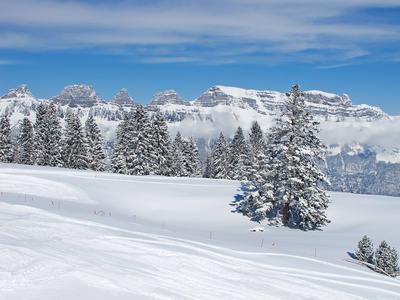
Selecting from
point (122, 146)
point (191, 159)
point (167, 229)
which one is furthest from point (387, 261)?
point (191, 159)

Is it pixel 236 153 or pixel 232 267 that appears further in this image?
pixel 236 153

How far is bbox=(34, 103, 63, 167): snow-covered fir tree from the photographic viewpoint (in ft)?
180

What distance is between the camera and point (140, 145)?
50781 mm

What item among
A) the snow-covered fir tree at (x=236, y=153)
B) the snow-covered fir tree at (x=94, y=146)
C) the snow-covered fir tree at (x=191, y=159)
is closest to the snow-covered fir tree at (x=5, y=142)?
the snow-covered fir tree at (x=94, y=146)

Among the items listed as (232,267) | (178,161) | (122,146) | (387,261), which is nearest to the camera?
(232,267)

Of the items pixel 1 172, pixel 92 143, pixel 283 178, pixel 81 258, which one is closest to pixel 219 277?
pixel 81 258

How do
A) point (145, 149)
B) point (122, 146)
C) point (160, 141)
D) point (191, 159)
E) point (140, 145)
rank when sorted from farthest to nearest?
point (191, 159), point (122, 146), point (160, 141), point (145, 149), point (140, 145)

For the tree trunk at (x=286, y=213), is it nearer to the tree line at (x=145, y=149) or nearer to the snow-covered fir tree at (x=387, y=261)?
the snow-covered fir tree at (x=387, y=261)

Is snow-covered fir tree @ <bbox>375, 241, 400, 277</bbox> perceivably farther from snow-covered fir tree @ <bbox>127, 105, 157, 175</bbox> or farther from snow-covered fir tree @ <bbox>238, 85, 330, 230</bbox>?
snow-covered fir tree @ <bbox>127, 105, 157, 175</bbox>

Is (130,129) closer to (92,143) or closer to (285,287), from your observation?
(92,143)

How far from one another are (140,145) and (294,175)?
88.7ft

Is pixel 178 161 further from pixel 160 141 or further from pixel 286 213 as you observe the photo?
pixel 286 213

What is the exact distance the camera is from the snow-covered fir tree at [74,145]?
5678cm

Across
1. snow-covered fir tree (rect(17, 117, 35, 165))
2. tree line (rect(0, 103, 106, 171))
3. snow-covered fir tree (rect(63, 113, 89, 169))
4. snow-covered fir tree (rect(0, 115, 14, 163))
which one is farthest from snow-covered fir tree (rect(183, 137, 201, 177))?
snow-covered fir tree (rect(0, 115, 14, 163))
